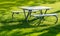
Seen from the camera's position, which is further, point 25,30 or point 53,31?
point 25,30

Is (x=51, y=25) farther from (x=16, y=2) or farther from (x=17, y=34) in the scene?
(x=16, y=2)

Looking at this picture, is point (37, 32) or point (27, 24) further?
point (27, 24)

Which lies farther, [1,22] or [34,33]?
[1,22]

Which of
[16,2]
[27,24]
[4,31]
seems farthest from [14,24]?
[16,2]

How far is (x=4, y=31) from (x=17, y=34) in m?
0.75

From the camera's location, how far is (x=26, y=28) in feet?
28.4

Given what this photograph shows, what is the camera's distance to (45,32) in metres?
7.96

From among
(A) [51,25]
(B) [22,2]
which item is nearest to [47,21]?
(A) [51,25]

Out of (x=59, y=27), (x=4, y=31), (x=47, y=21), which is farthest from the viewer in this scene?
(x=47, y=21)

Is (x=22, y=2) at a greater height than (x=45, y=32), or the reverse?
(x=45, y=32)

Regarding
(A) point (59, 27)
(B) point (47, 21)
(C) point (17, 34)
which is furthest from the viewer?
(B) point (47, 21)

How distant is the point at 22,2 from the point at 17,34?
30.4ft

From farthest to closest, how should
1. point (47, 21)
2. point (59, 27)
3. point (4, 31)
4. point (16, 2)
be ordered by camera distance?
point (16, 2) → point (47, 21) → point (59, 27) → point (4, 31)

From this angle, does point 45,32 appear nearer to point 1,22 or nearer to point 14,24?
point 14,24
